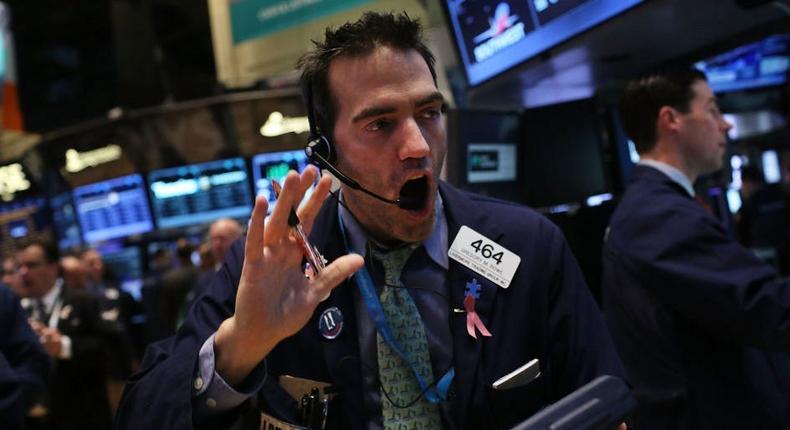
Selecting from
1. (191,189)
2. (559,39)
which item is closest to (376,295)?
(559,39)

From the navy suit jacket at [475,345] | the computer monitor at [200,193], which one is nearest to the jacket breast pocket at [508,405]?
the navy suit jacket at [475,345]

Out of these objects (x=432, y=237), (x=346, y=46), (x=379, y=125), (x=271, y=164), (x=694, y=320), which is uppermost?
(x=271, y=164)

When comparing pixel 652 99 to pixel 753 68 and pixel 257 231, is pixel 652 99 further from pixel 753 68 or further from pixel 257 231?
pixel 257 231

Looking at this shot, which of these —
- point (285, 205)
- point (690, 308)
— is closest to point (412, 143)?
point (285, 205)

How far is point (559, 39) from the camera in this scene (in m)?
2.37

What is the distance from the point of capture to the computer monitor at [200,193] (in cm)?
825

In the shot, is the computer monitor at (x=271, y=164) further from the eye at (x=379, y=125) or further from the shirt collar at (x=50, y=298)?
the eye at (x=379, y=125)

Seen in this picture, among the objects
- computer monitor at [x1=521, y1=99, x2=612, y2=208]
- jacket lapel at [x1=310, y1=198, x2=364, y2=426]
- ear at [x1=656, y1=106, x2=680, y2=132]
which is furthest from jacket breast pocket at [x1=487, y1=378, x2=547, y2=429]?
computer monitor at [x1=521, y1=99, x2=612, y2=208]

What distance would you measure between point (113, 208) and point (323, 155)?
26.0 ft

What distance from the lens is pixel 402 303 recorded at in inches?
56.1

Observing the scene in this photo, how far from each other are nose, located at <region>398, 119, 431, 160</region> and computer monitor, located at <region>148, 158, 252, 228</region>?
7.06 metres

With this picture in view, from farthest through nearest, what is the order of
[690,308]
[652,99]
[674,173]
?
[652,99], [674,173], [690,308]

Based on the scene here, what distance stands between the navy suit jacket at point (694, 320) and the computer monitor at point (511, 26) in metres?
0.57

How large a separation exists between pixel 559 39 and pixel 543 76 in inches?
17.2
